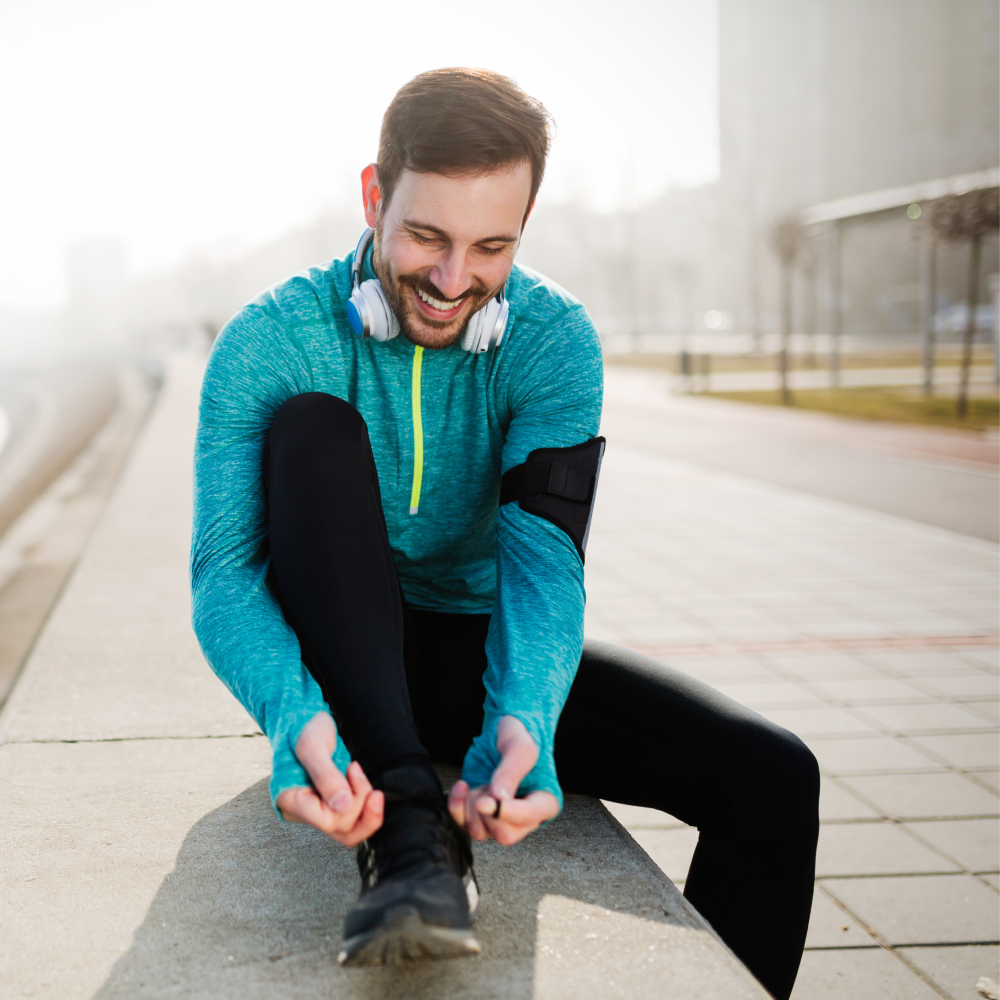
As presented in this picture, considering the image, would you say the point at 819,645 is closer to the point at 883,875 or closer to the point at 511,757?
the point at 883,875

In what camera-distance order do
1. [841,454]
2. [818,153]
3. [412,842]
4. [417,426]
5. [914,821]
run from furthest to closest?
[818,153], [841,454], [914,821], [417,426], [412,842]

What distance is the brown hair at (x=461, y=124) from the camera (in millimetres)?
1677

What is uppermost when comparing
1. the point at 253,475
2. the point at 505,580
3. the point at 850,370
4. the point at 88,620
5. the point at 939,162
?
the point at 939,162

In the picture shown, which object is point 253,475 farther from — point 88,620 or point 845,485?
point 845,485

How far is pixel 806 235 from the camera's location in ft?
63.7

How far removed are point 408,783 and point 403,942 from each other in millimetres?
215

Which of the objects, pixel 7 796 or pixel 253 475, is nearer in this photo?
pixel 253 475

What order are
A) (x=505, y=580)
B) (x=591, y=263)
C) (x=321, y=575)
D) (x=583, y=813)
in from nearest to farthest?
(x=321, y=575) < (x=505, y=580) < (x=583, y=813) < (x=591, y=263)

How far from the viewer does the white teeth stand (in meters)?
1.84

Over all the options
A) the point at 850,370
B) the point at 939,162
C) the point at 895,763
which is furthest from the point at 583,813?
the point at 939,162

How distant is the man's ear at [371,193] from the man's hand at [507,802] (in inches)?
39.6

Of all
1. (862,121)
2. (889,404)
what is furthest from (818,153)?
(889,404)

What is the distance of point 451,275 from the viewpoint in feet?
5.80

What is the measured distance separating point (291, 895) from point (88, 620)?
85.4 inches
